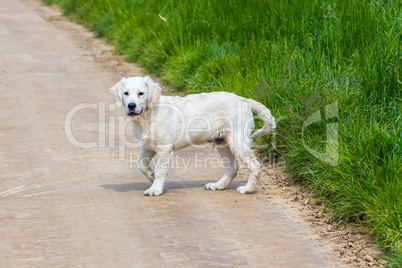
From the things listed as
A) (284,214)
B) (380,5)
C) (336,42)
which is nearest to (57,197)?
(284,214)

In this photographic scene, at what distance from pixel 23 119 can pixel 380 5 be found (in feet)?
15.1

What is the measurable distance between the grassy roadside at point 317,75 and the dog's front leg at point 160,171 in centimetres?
126

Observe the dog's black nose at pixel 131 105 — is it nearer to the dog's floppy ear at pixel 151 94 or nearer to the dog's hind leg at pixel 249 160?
the dog's floppy ear at pixel 151 94

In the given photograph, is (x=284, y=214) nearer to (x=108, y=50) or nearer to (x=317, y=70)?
(x=317, y=70)

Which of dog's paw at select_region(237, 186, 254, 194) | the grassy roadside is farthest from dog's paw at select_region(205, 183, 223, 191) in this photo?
the grassy roadside

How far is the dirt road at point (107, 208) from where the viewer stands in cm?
467

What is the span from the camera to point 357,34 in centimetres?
788

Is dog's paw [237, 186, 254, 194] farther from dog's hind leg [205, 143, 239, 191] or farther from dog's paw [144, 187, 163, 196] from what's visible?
dog's paw [144, 187, 163, 196]

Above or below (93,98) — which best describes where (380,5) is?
above

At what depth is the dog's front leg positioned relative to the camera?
593 centimetres

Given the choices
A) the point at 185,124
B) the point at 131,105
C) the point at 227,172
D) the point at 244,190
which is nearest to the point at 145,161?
the point at 185,124

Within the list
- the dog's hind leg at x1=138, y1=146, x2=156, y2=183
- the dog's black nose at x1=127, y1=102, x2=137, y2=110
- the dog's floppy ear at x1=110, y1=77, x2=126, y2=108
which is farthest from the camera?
the dog's hind leg at x1=138, y1=146, x2=156, y2=183

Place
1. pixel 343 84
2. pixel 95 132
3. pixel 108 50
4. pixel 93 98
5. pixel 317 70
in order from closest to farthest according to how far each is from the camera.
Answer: pixel 343 84
pixel 317 70
pixel 95 132
pixel 93 98
pixel 108 50

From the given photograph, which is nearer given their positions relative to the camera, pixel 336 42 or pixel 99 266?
pixel 99 266
